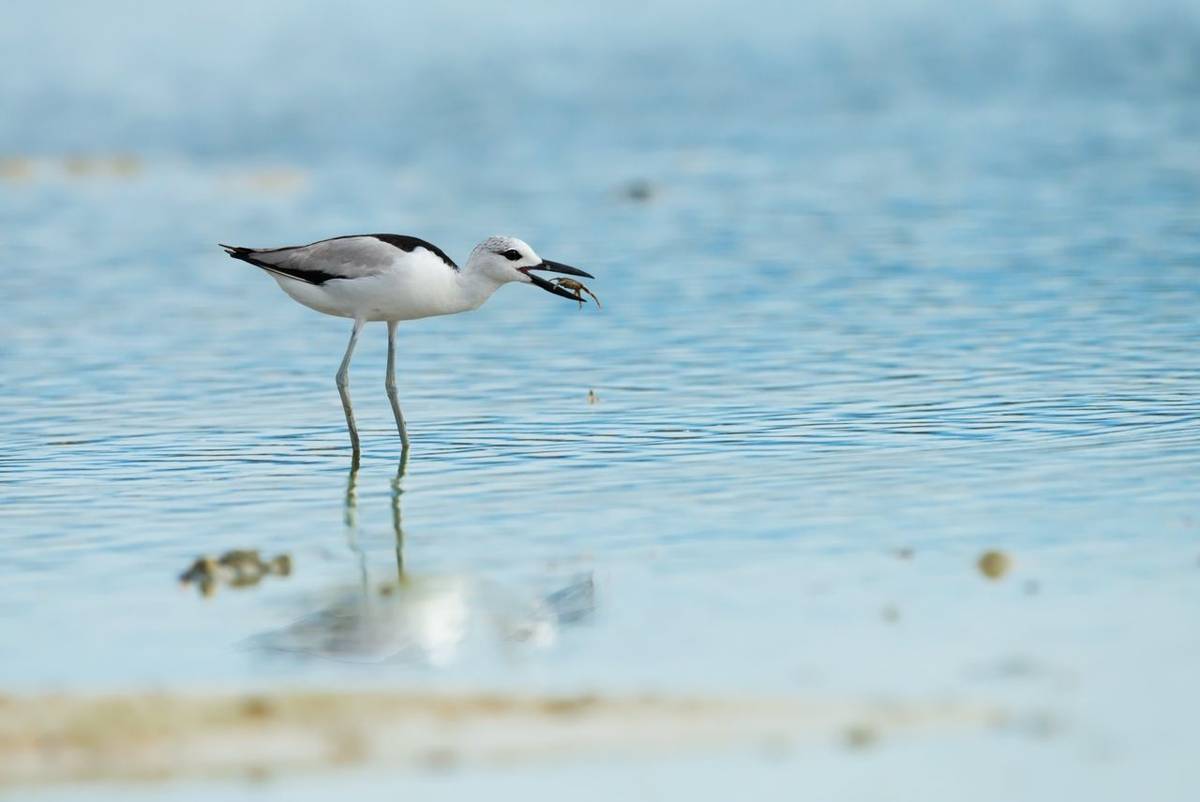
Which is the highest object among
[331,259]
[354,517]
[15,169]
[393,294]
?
[15,169]

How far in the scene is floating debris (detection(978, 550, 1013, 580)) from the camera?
9.83 meters

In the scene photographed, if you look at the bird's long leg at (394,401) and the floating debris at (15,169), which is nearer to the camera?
the bird's long leg at (394,401)

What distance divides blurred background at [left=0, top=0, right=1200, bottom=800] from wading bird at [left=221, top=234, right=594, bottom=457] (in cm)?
95

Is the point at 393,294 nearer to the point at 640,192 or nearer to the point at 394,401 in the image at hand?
the point at 394,401

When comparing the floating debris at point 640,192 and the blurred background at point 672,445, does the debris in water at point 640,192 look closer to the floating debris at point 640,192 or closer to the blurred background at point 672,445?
the floating debris at point 640,192

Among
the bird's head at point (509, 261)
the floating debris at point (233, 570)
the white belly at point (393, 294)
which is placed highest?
the bird's head at point (509, 261)

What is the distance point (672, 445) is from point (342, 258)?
2561 mm

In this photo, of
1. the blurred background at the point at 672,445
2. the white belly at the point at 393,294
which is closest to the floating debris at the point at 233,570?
the blurred background at the point at 672,445

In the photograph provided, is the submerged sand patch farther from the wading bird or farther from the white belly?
the white belly

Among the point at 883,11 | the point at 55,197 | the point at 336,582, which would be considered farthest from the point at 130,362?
the point at 883,11

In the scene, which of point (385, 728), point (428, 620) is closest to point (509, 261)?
point (428, 620)

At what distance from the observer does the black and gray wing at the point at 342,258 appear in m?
13.8

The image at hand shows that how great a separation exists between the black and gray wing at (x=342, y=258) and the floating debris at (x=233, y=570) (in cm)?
354

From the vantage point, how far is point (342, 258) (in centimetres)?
1390
